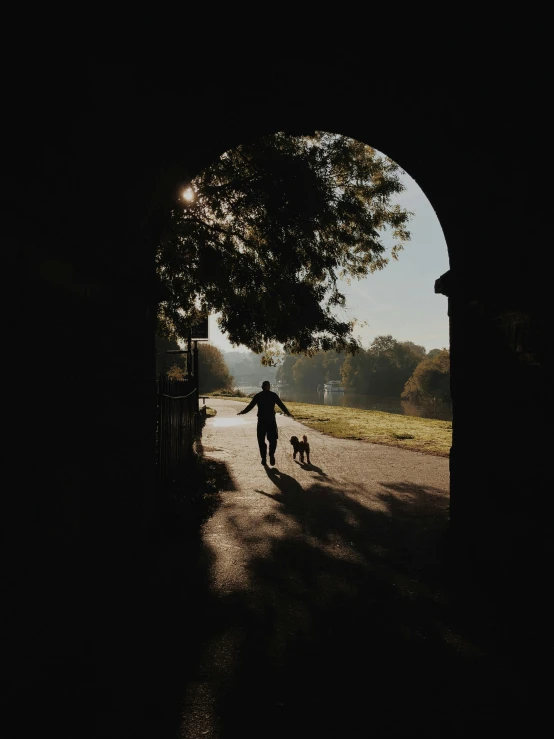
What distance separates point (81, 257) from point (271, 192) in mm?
6721

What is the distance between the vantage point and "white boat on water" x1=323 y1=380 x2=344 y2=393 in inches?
5167

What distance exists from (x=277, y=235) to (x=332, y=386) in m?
133

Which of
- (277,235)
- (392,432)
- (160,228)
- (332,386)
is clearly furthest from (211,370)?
(332,386)

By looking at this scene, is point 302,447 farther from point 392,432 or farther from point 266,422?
point 392,432

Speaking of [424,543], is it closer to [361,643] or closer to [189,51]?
[361,643]

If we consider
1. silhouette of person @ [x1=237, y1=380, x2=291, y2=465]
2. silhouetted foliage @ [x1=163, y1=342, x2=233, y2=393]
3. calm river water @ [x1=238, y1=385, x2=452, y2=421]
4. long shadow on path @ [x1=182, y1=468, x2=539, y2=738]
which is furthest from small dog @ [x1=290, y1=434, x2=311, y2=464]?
silhouetted foliage @ [x1=163, y1=342, x2=233, y2=393]

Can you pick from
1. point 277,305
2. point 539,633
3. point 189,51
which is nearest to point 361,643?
point 539,633

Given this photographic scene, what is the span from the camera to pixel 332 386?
141 meters

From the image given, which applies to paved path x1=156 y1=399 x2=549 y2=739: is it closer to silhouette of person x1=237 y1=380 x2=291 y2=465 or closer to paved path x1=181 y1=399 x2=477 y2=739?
paved path x1=181 y1=399 x2=477 y2=739

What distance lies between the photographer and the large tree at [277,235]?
9.00m

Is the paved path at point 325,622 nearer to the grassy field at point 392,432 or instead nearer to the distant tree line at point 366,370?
the grassy field at point 392,432

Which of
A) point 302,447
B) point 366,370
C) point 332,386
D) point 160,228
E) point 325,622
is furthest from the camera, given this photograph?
point 332,386

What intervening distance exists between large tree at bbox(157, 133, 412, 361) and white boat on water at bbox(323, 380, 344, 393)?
119858 millimetres

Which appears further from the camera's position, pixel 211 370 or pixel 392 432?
pixel 211 370
